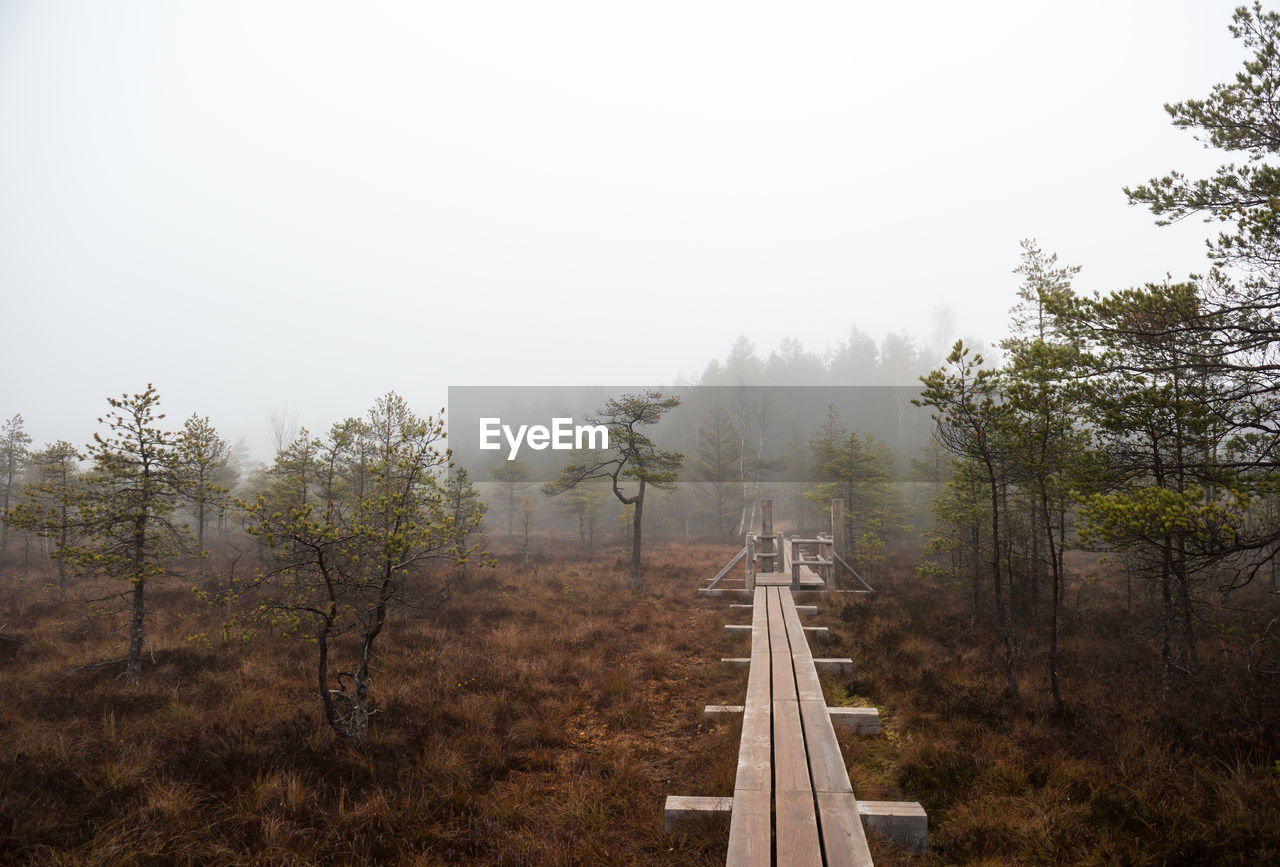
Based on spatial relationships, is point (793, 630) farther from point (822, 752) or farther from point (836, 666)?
point (822, 752)

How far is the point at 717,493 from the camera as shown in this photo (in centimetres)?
4031

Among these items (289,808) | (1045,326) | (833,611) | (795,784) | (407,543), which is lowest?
(833,611)

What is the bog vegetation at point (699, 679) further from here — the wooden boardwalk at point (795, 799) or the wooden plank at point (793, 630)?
the wooden plank at point (793, 630)

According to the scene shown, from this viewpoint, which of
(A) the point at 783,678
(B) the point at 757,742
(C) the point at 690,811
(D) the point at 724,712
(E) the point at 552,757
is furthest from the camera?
(D) the point at 724,712

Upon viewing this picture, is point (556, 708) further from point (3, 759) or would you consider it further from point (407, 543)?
point (3, 759)

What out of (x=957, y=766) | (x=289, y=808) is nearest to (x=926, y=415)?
(x=957, y=766)

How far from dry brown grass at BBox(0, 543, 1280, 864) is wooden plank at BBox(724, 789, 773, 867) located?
610mm

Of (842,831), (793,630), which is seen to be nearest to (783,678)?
(793,630)

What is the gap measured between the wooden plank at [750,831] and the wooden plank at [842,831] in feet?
1.31

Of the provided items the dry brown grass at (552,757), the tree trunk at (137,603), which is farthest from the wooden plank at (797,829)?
the tree trunk at (137,603)

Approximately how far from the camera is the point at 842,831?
3697 millimetres

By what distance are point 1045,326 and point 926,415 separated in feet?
146

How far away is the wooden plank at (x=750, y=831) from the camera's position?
348cm

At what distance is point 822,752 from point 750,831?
1.43 metres
